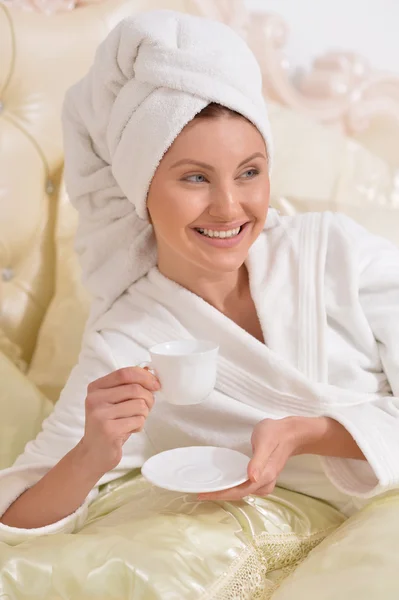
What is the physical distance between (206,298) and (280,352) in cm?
20

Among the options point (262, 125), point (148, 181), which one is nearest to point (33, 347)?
point (148, 181)

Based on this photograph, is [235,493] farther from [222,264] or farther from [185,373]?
[222,264]

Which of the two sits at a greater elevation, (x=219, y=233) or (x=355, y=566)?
(x=219, y=233)

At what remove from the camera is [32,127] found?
2.19 meters

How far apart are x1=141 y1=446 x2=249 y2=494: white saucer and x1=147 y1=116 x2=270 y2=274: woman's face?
354 millimetres

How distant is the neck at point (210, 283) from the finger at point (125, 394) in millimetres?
391

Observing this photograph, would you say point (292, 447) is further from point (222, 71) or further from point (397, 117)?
point (397, 117)

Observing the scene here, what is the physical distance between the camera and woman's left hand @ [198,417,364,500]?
48.6 inches

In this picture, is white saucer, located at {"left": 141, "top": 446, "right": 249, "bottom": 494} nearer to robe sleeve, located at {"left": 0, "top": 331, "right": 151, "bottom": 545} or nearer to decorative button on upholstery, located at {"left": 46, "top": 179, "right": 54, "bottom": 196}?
robe sleeve, located at {"left": 0, "top": 331, "right": 151, "bottom": 545}

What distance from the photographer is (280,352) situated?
4.97 ft

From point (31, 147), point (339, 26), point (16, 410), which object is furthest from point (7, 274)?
point (339, 26)

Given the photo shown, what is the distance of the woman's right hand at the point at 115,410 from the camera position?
1.23 metres

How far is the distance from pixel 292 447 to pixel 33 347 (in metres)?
1.06

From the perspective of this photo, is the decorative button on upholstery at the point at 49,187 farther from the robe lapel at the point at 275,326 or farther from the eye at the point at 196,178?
the eye at the point at 196,178
